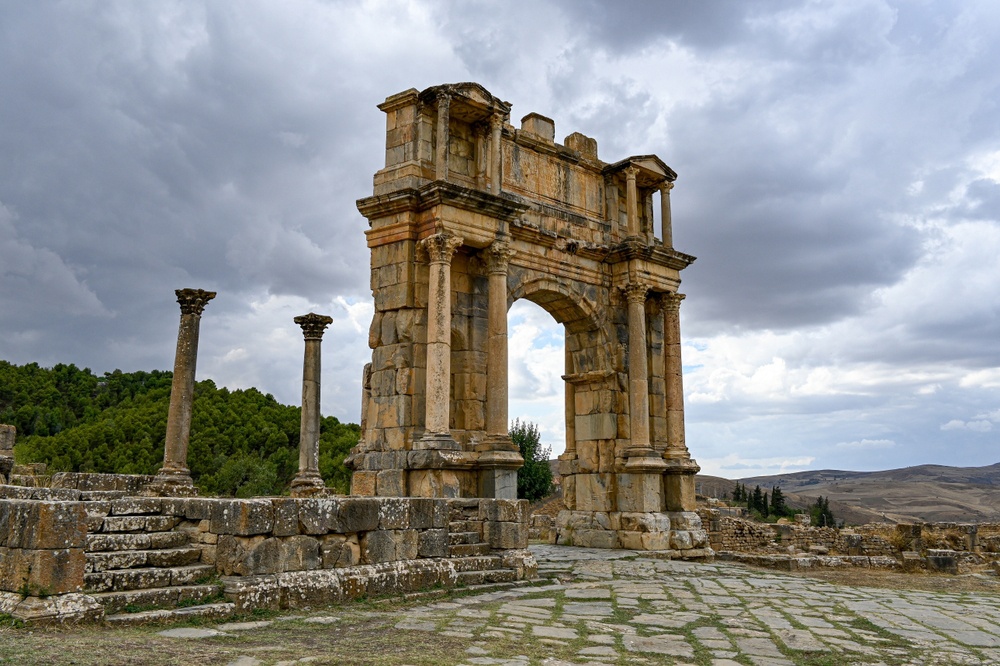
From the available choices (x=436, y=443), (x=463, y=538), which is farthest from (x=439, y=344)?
(x=463, y=538)

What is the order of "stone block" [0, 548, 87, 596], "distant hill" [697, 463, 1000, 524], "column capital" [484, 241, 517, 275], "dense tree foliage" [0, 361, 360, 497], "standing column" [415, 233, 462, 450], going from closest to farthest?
"stone block" [0, 548, 87, 596] → "standing column" [415, 233, 462, 450] → "column capital" [484, 241, 517, 275] → "dense tree foliage" [0, 361, 360, 497] → "distant hill" [697, 463, 1000, 524]

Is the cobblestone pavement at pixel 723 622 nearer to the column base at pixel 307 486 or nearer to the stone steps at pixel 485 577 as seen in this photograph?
the stone steps at pixel 485 577

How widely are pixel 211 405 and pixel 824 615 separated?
44328 millimetres

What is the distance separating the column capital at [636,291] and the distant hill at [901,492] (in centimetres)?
3401

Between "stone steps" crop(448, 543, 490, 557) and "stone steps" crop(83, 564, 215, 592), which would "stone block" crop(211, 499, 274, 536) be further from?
"stone steps" crop(448, 543, 490, 557)

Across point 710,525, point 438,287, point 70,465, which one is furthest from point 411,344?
point 70,465

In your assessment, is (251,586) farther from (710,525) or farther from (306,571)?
(710,525)

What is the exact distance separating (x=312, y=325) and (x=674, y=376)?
25.2ft

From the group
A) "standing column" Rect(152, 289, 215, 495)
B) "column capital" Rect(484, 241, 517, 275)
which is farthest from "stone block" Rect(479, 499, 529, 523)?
"standing column" Rect(152, 289, 215, 495)

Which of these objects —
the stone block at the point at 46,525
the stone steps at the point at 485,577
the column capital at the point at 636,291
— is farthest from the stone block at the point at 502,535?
the column capital at the point at 636,291

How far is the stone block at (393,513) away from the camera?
7691 mm

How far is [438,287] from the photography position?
13391 mm

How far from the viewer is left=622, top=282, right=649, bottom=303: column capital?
16.5 meters

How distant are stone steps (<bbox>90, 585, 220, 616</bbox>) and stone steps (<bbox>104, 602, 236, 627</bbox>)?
8 cm
